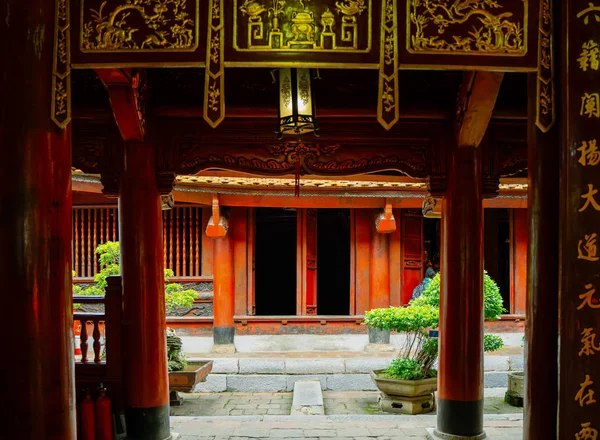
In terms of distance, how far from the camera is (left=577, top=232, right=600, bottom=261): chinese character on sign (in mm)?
3240

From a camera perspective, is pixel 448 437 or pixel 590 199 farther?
pixel 448 437

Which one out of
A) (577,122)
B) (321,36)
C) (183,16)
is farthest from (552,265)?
(183,16)

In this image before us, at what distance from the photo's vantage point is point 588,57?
3264 millimetres

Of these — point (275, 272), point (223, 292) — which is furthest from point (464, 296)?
point (275, 272)

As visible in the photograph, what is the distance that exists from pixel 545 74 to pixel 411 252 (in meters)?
9.47

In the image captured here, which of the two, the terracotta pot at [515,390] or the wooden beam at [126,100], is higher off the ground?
the wooden beam at [126,100]

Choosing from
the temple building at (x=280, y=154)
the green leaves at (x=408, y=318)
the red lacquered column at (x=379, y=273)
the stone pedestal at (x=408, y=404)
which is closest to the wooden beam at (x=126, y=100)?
the temple building at (x=280, y=154)

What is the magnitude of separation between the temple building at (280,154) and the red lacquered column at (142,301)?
18 millimetres

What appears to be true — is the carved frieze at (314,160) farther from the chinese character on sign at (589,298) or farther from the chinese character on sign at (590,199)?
the chinese character on sign at (589,298)

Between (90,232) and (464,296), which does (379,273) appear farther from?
(464,296)

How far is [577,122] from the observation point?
3.26m

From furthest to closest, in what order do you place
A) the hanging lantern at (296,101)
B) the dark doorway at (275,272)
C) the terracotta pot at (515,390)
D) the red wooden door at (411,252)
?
the dark doorway at (275,272)
the red wooden door at (411,252)
the terracotta pot at (515,390)
the hanging lantern at (296,101)

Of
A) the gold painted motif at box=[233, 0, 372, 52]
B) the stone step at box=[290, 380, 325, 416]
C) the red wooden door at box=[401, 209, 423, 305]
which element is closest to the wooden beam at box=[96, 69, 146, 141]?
the gold painted motif at box=[233, 0, 372, 52]

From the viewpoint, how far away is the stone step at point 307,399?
26.8 ft
